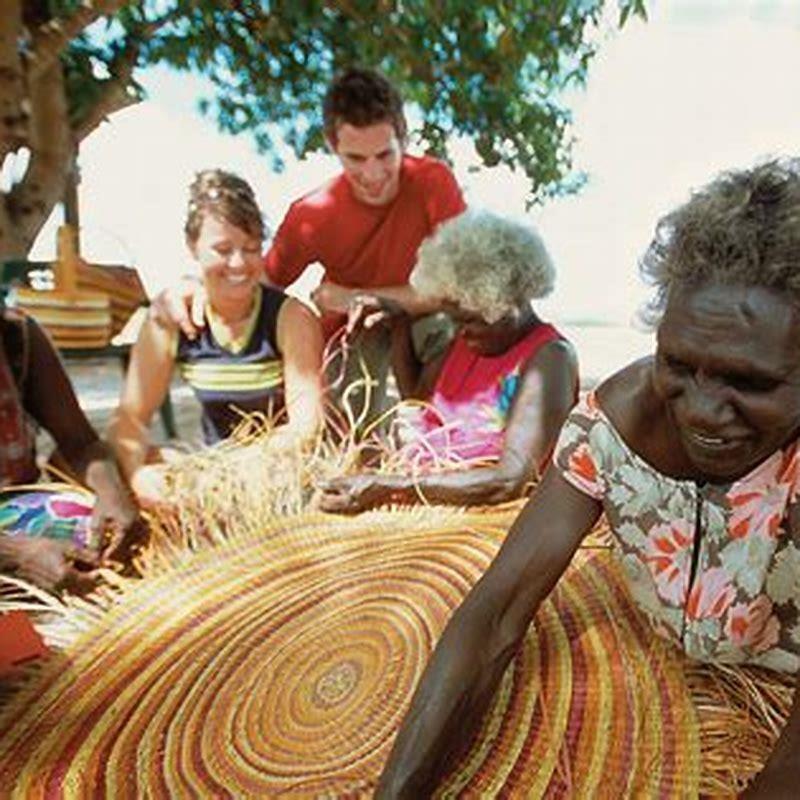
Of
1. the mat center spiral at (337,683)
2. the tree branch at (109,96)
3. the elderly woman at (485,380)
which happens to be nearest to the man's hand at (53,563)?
the elderly woman at (485,380)

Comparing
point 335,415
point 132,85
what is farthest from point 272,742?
point 132,85

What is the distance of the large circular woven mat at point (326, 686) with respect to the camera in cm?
128

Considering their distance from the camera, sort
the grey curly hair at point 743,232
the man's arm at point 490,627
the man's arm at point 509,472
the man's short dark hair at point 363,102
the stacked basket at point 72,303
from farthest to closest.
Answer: the stacked basket at point 72,303 → the man's short dark hair at point 363,102 → the man's arm at point 509,472 → the man's arm at point 490,627 → the grey curly hair at point 743,232

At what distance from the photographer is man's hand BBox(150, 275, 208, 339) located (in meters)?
2.41

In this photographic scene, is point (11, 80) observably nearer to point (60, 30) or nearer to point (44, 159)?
point (60, 30)

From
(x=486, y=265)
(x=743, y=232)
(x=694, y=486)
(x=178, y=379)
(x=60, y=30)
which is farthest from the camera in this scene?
(x=178, y=379)

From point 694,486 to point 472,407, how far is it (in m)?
1.09

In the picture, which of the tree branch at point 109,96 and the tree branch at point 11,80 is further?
the tree branch at point 109,96

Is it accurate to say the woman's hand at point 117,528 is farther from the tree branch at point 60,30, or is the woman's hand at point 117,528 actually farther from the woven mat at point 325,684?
the tree branch at point 60,30

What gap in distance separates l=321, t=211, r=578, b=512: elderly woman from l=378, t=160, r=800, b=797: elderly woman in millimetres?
688

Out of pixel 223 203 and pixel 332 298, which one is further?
pixel 332 298

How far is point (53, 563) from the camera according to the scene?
6.38 feet

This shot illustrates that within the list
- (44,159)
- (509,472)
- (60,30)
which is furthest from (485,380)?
(44,159)

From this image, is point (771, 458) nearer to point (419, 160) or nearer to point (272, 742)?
point (272, 742)
